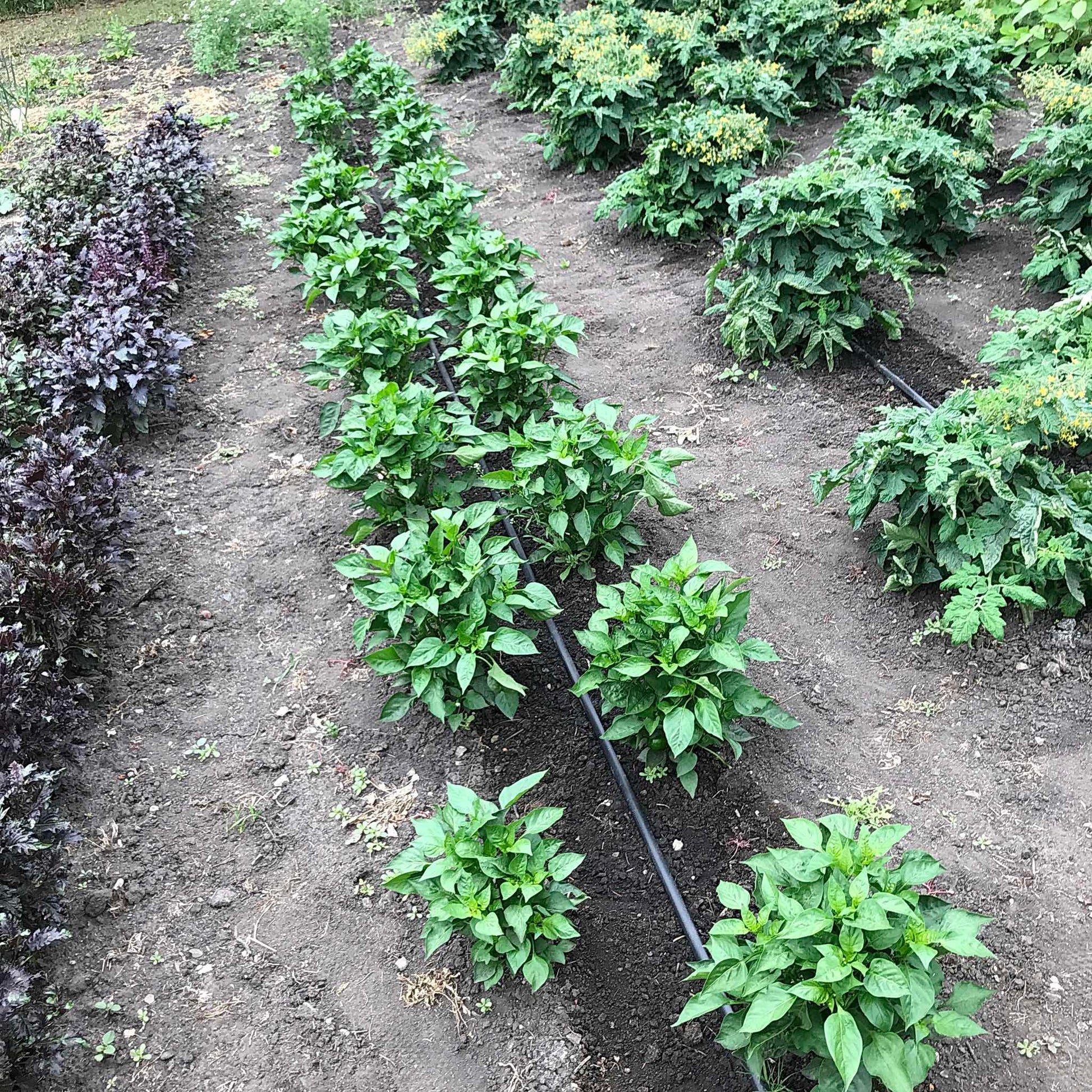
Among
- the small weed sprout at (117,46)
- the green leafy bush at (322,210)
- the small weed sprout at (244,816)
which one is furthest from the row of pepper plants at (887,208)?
the small weed sprout at (117,46)

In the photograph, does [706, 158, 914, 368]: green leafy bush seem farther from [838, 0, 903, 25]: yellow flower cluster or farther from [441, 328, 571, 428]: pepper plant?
[838, 0, 903, 25]: yellow flower cluster

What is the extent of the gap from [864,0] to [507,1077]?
8418 mm

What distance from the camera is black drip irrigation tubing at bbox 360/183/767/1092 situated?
8.95ft

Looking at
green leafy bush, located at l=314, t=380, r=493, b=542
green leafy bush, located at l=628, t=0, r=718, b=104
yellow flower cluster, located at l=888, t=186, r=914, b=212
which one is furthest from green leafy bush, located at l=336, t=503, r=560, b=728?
green leafy bush, located at l=628, t=0, r=718, b=104

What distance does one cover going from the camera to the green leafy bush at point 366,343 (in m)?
4.52

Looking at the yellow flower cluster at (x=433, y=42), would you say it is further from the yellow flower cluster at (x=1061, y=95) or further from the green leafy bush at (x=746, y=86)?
the yellow flower cluster at (x=1061, y=95)

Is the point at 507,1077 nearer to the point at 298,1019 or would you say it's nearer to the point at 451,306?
the point at 298,1019

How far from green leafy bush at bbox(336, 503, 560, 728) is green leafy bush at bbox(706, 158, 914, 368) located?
2454 millimetres

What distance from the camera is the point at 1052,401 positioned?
11.5 ft

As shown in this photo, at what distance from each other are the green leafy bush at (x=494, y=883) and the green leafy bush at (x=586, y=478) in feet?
4.58

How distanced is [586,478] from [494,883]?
5.34 feet

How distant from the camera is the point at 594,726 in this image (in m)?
3.39

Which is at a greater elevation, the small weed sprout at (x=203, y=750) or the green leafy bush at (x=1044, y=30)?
the green leafy bush at (x=1044, y=30)

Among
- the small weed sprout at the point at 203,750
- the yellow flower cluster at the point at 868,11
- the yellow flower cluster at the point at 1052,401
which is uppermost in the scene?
the yellow flower cluster at the point at 868,11
